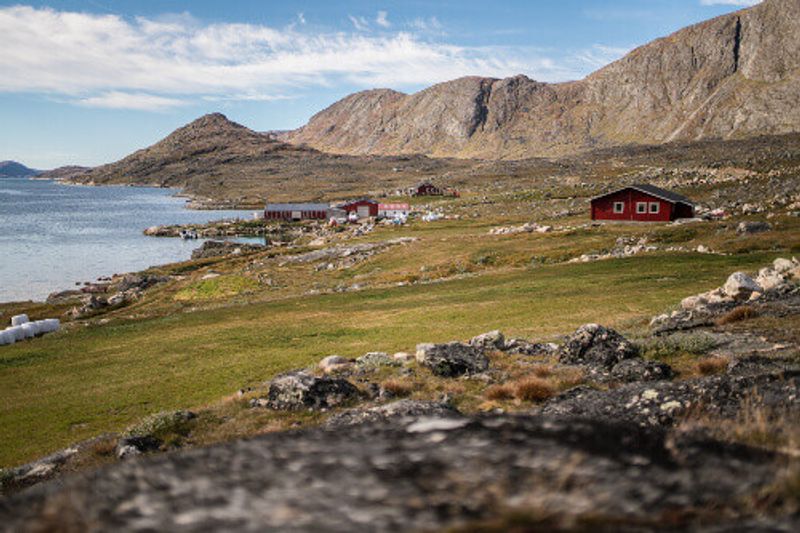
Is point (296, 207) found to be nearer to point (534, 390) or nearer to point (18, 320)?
point (18, 320)

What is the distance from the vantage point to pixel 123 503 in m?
4.64

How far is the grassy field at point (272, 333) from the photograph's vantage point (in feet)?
79.9

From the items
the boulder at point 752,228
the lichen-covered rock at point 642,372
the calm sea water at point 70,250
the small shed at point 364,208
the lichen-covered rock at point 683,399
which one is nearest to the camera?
the lichen-covered rock at point 683,399

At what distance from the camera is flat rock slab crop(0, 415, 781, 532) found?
172 inches

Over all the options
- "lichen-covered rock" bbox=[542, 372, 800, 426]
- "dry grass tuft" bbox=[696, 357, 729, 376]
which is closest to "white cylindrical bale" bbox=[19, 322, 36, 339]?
"lichen-covered rock" bbox=[542, 372, 800, 426]

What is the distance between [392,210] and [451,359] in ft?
425

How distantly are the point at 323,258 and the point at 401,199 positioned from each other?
11117cm

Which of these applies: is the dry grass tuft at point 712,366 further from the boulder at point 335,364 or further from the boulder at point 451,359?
the boulder at point 335,364

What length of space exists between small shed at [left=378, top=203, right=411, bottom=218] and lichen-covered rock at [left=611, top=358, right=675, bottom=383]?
419 feet

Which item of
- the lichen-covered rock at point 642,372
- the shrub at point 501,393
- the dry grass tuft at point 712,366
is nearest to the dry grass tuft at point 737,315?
the dry grass tuft at point 712,366

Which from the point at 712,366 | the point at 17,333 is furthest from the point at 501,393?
the point at 17,333

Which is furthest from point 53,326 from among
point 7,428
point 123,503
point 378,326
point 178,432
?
point 123,503

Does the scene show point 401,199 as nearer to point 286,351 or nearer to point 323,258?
point 323,258

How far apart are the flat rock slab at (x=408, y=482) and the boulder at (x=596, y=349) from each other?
1238cm
